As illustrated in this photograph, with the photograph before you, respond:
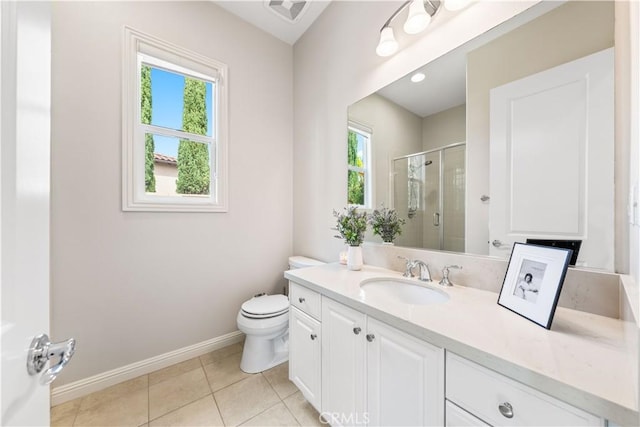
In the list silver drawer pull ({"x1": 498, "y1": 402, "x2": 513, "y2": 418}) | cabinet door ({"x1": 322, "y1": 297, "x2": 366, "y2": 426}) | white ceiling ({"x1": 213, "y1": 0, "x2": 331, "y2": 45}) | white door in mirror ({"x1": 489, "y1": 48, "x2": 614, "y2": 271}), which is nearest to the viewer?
silver drawer pull ({"x1": 498, "y1": 402, "x2": 513, "y2": 418})

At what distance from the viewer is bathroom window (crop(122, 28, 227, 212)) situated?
1.60 meters

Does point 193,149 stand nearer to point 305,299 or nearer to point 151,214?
point 151,214

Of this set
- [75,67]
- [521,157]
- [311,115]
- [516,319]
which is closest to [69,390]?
[75,67]

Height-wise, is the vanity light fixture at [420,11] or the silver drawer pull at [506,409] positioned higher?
the vanity light fixture at [420,11]

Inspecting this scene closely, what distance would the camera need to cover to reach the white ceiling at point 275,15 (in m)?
1.88

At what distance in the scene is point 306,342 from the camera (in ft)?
4.12

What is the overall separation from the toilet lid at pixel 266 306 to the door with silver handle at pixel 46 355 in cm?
124

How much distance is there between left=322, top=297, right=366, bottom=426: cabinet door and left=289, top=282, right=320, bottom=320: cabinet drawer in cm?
5

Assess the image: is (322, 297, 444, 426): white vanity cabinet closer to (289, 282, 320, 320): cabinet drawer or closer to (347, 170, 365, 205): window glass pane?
(289, 282, 320, 320): cabinet drawer

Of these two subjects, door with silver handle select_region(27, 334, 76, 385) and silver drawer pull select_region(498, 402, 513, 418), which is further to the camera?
silver drawer pull select_region(498, 402, 513, 418)

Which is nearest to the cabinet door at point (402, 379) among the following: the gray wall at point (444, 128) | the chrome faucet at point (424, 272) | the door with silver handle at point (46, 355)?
the chrome faucet at point (424, 272)

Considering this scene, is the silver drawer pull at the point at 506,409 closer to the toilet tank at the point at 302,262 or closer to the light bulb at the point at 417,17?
the toilet tank at the point at 302,262

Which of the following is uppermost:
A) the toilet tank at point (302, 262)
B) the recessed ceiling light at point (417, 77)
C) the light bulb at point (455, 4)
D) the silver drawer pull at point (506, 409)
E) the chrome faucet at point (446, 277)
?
the light bulb at point (455, 4)

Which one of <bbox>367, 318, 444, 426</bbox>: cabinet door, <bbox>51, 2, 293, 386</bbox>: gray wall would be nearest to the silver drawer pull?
<bbox>367, 318, 444, 426</bbox>: cabinet door
